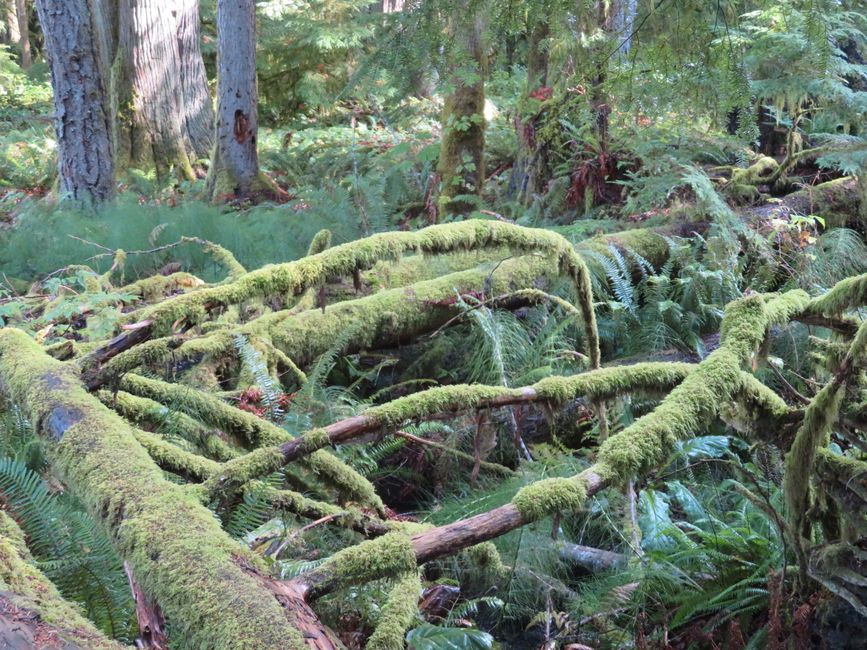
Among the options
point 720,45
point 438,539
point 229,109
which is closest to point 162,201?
point 229,109

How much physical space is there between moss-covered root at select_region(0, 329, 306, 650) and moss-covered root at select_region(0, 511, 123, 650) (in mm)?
176

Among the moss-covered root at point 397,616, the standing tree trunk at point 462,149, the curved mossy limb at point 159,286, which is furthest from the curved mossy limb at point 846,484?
the standing tree trunk at point 462,149

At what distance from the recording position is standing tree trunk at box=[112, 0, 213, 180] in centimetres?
1184

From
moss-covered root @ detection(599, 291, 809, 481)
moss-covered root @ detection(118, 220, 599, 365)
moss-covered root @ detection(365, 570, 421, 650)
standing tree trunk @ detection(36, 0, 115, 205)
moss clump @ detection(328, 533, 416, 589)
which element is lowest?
moss-covered root @ detection(365, 570, 421, 650)

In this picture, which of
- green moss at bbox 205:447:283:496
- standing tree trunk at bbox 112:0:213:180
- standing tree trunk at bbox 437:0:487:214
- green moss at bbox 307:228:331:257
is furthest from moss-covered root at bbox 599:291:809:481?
standing tree trunk at bbox 112:0:213:180

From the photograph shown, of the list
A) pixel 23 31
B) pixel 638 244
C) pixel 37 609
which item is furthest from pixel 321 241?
pixel 23 31

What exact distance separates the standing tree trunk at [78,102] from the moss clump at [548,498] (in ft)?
25.0

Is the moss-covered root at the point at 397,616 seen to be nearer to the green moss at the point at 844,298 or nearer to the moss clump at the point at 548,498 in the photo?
the moss clump at the point at 548,498

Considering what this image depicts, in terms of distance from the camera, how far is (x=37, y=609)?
184 cm

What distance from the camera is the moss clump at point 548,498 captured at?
6.72 feet

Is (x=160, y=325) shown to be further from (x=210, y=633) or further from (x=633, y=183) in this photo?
(x=633, y=183)

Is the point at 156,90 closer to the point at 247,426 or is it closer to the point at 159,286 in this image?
the point at 159,286

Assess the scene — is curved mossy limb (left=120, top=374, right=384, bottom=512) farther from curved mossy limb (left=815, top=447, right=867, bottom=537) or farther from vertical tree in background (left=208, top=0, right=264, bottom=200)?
vertical tree in background (left=208, top=0, right=264, bottom=200)

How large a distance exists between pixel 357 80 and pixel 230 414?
92.5 inches
